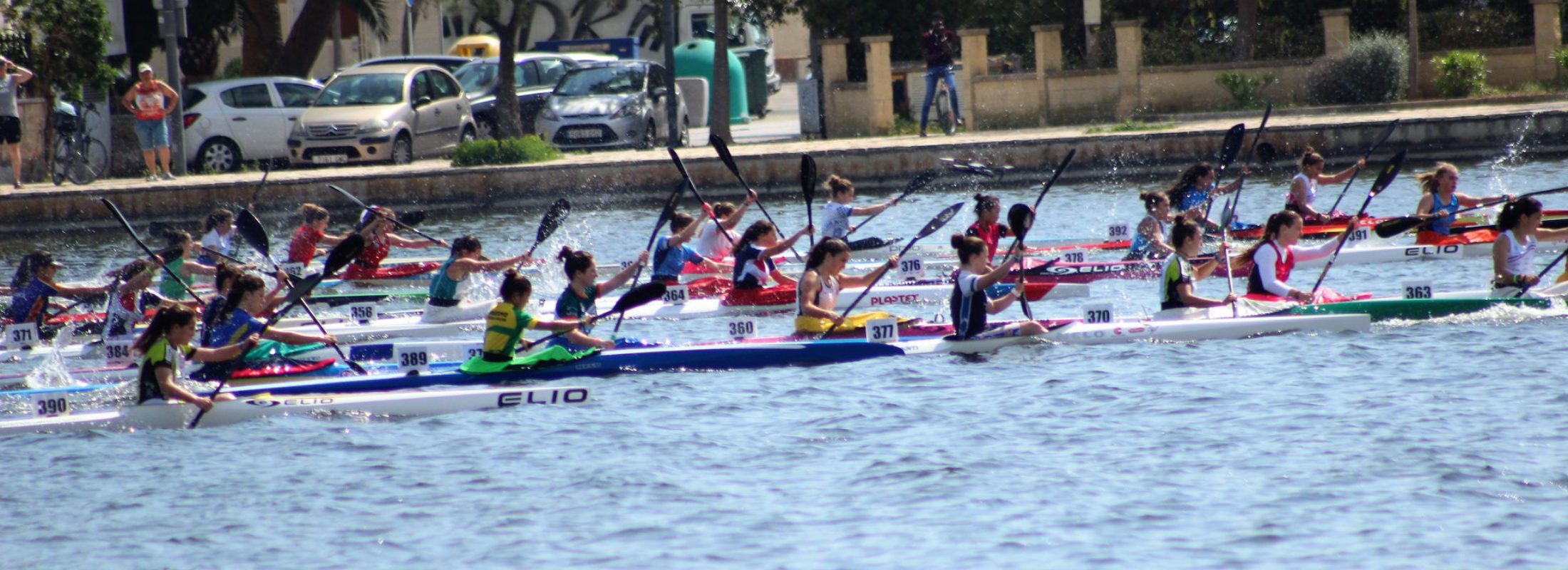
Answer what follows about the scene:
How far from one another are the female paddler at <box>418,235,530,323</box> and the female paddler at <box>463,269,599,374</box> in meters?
2.43

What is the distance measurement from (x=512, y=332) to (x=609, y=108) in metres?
14.4

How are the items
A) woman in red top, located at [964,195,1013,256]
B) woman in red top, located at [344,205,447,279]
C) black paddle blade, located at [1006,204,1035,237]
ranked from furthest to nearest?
woman in red top, located at [344,205,447,279] → woman in red top, located at [964,195,1013,256] → black paddle blade, located at [1006,204,1035,237]

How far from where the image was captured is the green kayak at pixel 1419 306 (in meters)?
12.0

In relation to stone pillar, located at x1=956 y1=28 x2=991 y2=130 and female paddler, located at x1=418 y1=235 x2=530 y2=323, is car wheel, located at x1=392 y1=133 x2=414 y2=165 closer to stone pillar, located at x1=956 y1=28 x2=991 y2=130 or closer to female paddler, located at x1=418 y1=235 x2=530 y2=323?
stone pillar, located at x1=956 y1=28 x2=991 y2=130

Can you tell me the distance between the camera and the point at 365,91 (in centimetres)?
2402

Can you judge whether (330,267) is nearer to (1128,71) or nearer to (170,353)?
(170,353)

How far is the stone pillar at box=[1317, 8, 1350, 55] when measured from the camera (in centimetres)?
2738

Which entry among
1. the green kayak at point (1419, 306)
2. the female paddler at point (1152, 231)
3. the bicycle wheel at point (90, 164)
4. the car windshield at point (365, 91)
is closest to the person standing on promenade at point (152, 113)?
the bicycle wheel at point (90, 164)

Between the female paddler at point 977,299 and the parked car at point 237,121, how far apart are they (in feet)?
48.9

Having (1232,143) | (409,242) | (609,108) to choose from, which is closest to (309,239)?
(409,242)

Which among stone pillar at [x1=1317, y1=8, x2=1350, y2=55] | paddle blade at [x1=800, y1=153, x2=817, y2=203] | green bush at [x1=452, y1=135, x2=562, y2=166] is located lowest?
paddle blade at [x1=800, y1=153, x2=817, y2=203]

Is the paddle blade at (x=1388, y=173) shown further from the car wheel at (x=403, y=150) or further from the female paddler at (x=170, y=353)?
the car wheel at (x=403, y=150)

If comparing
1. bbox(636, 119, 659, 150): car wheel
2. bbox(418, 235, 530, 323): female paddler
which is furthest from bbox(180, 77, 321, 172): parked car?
bbox(418, 235, 530, 323): female paddler

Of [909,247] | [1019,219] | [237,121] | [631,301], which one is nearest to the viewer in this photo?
[631,301]
